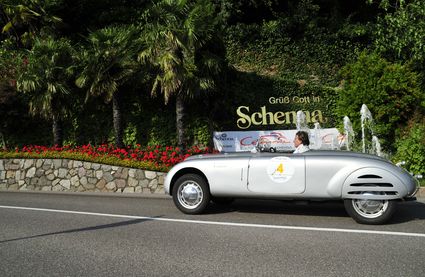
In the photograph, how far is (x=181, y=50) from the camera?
13445mm

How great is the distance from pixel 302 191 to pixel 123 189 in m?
7.47

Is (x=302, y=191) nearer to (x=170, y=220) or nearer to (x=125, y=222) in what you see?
(x=170, y=220)

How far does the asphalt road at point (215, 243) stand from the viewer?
413 cm

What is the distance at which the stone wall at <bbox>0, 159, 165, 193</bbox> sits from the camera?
11945mm

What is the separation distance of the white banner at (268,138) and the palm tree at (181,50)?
2511 mm

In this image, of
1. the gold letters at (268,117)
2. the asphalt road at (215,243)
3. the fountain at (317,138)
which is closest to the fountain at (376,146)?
the fountain at (317,138)

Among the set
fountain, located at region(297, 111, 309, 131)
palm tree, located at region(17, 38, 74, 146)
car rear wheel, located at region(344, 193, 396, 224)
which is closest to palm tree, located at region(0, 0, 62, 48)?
palm tree, located at region(17, 38, 74, 146)

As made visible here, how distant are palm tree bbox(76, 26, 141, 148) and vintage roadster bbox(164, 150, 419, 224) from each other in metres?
8.12

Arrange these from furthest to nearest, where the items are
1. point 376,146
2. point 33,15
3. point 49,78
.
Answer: point 33,15, point 49,78, point 376,146

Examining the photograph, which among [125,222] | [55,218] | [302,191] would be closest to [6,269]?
[125,222]

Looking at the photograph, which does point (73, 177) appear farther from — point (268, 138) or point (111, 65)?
point (268, 138)

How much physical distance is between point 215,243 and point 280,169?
1800mm

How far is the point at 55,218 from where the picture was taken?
727cm

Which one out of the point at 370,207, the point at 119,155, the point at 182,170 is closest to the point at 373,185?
the point at 370,207
